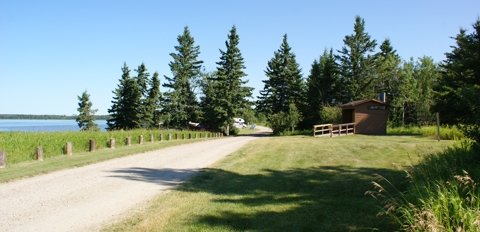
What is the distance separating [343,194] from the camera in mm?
6320

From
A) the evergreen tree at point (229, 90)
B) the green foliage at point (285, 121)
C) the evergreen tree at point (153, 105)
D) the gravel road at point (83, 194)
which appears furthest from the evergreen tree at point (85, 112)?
the gravel road at point (83, 194)

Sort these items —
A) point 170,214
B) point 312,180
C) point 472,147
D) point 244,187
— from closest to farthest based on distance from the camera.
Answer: point 170,214 < point 472,147 < point 244,187 < point 312,180

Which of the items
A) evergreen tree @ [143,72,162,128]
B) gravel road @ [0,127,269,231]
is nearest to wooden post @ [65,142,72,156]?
gravel road @ [0,127,269,231]

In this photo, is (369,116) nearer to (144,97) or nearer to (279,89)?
(279,89)

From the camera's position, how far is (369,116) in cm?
3003

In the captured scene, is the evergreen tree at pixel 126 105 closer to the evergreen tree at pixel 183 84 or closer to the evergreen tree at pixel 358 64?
the evergreen tree at pixel 183 84

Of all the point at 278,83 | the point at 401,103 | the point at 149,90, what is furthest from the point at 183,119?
the point at 401,103

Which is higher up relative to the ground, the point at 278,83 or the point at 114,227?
the point at 278,83

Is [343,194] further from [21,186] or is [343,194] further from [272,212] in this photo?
[21,186]

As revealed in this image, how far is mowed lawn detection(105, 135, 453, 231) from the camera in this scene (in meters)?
4.75

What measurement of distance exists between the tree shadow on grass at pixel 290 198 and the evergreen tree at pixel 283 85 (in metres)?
42.7

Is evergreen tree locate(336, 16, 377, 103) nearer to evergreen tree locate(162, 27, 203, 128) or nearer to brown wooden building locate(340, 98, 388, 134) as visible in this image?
brown wooden building locate(340, 98, 388, 134)

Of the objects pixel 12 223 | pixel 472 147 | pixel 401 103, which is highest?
pixel 401 103

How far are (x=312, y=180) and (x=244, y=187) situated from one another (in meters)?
1.78
